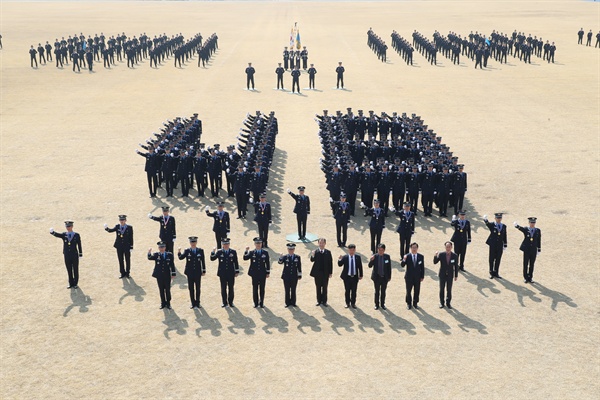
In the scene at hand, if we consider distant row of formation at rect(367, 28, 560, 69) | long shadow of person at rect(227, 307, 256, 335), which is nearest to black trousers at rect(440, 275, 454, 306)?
long shadow of person at rect(227, 307, 256, 335)

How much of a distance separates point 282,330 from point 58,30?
249 feet

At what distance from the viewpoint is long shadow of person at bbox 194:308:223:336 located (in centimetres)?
1343

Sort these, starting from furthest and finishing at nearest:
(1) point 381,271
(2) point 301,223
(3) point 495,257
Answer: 1. (2) point 301,223
2. (3) point 495,257
3. (1) point 381,271

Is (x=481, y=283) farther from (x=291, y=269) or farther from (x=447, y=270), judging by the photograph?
(x=291, y=269)

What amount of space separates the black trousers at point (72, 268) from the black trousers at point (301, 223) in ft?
18.2

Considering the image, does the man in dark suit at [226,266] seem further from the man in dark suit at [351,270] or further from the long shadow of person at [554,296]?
the long shadow of person at [554,296]

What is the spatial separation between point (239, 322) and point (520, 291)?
19.3 ft

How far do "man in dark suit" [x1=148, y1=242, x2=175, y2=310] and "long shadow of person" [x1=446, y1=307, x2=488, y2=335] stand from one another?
546 cm

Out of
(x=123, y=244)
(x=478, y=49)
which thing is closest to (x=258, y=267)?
(x=123, y=244)

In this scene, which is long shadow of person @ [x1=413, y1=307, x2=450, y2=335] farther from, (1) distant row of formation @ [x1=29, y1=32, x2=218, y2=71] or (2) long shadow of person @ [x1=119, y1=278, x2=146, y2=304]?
(1) distant row of formation @ [x1=29, y1=32, x2=218, y2=71]

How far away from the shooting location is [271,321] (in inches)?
545

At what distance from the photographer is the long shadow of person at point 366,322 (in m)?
13.5

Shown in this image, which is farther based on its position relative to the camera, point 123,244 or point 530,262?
point 123,244

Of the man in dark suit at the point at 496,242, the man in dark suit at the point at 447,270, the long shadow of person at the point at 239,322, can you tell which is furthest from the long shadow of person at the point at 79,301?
the man in dark suit at the point at 496,242
